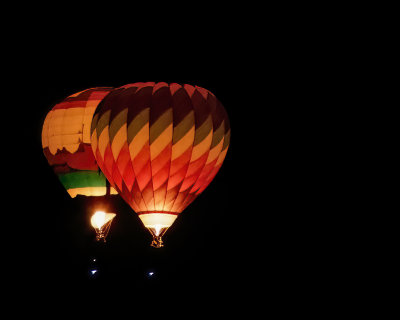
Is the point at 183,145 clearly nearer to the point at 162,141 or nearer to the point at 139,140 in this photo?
the point at 162,141

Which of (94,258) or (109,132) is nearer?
(109,132)

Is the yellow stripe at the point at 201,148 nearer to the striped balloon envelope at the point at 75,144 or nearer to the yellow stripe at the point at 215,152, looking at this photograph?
the yellow stripe at the point at 215,152

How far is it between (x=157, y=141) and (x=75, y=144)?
1284mm

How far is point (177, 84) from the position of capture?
32.3 feet

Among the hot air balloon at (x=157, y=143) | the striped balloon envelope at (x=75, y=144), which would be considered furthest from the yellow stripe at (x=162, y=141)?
the striped balloon envelope at (x=75, y=144)

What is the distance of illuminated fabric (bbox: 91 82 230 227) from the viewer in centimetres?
955

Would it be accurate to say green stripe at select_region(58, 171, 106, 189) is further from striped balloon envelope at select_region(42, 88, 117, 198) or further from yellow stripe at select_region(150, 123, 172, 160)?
yellow stripe at select_region(150, 123, 172, 160)

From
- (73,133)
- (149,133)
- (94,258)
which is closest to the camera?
(149,133)

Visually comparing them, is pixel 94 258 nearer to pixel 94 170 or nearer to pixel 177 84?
pixel 94 170

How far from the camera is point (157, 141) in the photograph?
954 centimetres

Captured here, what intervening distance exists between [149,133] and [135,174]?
17.7 inches

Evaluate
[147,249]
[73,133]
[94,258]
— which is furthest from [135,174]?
[147,249]

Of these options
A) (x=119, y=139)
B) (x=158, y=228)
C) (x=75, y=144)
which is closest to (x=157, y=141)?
(x=119, y=139)

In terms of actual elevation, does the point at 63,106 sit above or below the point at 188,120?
above
